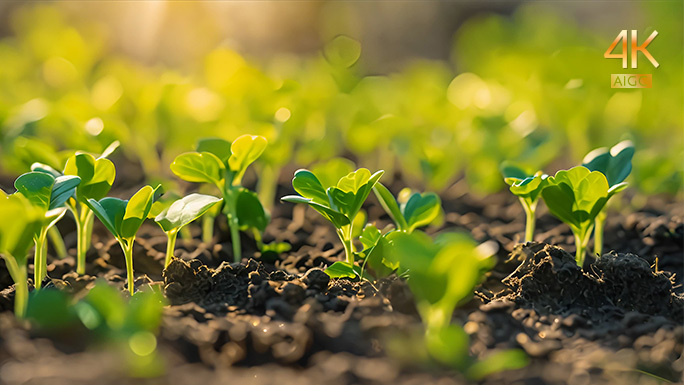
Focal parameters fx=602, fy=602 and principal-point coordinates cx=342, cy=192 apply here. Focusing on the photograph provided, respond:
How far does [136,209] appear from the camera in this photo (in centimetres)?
92

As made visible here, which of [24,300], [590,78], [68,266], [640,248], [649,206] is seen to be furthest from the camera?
[590,78]

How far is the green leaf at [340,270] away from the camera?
0.98 metres

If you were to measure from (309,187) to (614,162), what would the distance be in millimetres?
572

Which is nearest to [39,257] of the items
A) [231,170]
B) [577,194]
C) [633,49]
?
[231,170]

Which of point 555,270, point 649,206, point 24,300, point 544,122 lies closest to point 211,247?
point 24,300

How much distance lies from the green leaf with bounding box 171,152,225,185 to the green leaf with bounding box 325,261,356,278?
0.28 m

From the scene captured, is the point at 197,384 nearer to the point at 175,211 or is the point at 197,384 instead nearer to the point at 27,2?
the point at 175,211

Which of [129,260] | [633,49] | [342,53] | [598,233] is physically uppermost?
A: [342,53]

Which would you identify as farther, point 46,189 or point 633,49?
point 633,49

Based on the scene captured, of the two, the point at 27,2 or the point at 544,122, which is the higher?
the point at 27,2

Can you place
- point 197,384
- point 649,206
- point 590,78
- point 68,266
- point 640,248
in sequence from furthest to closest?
point 590,78 < point 649,206 < point 640,248 < point 68,266 < point 197,384

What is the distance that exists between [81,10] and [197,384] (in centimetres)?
528

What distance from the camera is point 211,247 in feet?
4.17

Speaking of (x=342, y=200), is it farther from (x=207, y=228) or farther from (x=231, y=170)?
(x=207, y=228)
